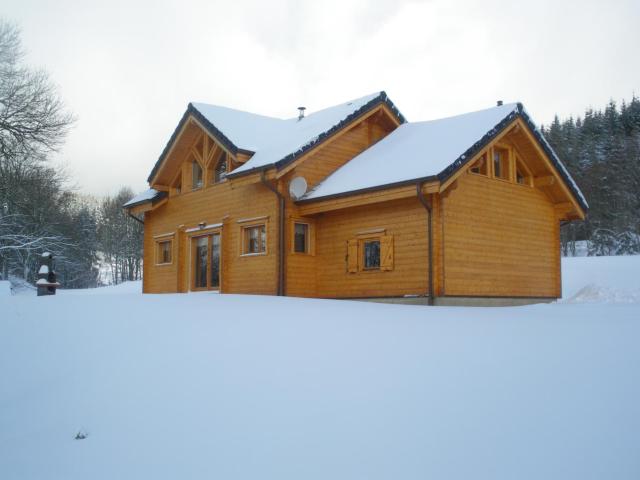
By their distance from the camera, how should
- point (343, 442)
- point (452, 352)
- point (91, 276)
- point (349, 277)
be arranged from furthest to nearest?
point (91, 276) < point (349, 277) < point (452, 352) < point (343, 442)

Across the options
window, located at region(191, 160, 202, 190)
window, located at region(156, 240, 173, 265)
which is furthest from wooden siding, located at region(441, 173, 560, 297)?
window, located at region(156, 240, 173, 265)

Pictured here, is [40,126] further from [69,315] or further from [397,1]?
[397,1]

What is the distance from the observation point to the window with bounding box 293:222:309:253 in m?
16.6

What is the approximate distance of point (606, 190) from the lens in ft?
140

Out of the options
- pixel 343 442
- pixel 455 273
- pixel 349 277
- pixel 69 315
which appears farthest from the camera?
pixel 349 277

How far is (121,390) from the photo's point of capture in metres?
6.59

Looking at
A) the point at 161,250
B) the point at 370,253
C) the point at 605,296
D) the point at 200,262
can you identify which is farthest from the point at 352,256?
the point at 161,250

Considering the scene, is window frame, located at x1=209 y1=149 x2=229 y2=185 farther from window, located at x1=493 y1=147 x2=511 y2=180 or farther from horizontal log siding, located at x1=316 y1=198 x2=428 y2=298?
window, located at x1=493 y1=147 x2=511 y2=180

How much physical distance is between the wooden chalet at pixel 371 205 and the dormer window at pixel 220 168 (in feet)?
0.14

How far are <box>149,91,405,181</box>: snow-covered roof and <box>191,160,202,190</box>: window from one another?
3.19 feet

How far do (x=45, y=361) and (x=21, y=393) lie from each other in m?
1.09

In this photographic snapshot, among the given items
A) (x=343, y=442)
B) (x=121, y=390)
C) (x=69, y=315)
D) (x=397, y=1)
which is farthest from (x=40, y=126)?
(x=343, y=442)

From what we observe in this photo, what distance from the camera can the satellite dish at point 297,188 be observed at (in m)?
16.3

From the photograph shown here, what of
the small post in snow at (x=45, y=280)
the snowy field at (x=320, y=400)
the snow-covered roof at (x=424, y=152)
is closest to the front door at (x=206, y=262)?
the snow-covered roof at (x=424, y=152)
